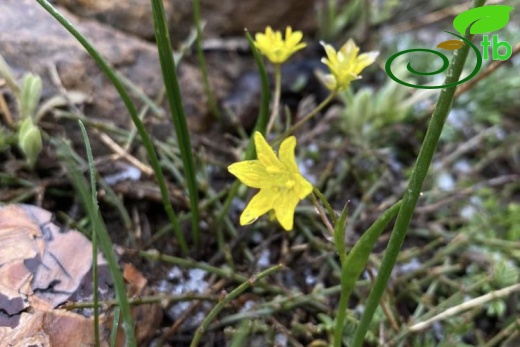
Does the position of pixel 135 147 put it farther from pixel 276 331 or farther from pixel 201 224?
pixel 276 331

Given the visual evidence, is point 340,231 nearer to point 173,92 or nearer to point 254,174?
point 254,174

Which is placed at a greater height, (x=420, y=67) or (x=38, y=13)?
(x=420, y=67)

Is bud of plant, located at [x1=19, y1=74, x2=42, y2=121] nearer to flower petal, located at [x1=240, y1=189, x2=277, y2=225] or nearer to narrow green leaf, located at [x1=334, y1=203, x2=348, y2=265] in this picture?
flower petal, located at [x1=240, y1=189, x2=277, y2=225]

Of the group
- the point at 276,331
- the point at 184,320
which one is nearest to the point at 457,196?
the point at 276,331

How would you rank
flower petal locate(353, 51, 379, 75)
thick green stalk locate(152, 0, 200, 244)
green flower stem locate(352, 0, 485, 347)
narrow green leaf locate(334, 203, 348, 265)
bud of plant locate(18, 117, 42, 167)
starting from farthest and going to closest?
bud of plant locate(18, 117, 42, 167) → flower petal locate(353, 51, 379, 75) → thick green stalk locate(152, 0, 200, 244) → narrow green leaf locate(334, 203, 348, 265) → green flower stem locate(352, 0, 485, 347)

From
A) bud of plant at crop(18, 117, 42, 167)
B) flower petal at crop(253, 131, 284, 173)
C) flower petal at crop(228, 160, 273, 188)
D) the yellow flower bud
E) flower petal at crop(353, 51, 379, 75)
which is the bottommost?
flower petal at crop(228, 160, 273, 188)

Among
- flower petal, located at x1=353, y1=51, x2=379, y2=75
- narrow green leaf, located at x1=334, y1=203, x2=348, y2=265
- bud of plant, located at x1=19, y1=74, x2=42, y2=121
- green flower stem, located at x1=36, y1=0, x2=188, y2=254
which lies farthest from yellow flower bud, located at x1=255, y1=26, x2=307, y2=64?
bud of plant, located at x1=19, y1=74, x2=42, y2=121

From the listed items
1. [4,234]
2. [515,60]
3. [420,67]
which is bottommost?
[4,234]

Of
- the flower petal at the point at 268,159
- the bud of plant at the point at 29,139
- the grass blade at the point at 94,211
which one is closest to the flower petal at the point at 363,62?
the flower petal at the point at 268,159

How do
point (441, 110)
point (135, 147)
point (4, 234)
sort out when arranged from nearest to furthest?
point (441, 110) < point (4, 234) < point (135, 147)
